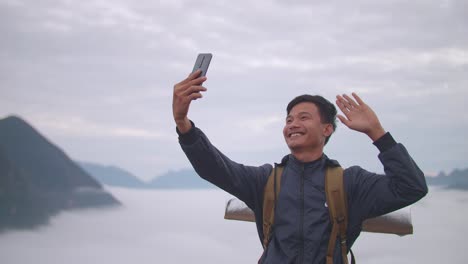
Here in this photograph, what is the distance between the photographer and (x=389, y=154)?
1.95 meters

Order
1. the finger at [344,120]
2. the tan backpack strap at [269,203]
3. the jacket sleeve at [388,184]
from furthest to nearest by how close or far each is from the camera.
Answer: the tan backpack strap at [269,203], the finger at [344,120], the jacket sleeve at [388,184]

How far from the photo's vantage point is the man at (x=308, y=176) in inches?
77.9

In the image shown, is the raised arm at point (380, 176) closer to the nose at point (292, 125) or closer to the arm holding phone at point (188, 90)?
the nose at point (292, 125)

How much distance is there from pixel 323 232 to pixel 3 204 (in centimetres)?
3027

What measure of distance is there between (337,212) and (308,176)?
0.25 m

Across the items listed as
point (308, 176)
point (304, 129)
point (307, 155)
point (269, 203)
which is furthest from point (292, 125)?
point (269, 203)

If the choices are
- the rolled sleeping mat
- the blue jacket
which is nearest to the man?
the blue jacket

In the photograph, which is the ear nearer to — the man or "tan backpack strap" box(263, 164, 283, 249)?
the man

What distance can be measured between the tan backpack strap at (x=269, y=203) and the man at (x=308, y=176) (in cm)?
2

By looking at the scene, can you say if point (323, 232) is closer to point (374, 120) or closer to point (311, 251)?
point (311, 251)

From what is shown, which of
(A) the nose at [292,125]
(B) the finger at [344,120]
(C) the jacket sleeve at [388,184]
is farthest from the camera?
(A) the nose at [292,125]

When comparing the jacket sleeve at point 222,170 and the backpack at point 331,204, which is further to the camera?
the jacket sleeve at point 222,170

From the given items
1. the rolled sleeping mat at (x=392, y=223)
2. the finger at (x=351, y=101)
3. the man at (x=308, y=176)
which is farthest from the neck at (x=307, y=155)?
the rolled sleeping mat at (x=392, y=223)

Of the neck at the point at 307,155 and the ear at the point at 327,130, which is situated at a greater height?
the ear at the point at 327,130
